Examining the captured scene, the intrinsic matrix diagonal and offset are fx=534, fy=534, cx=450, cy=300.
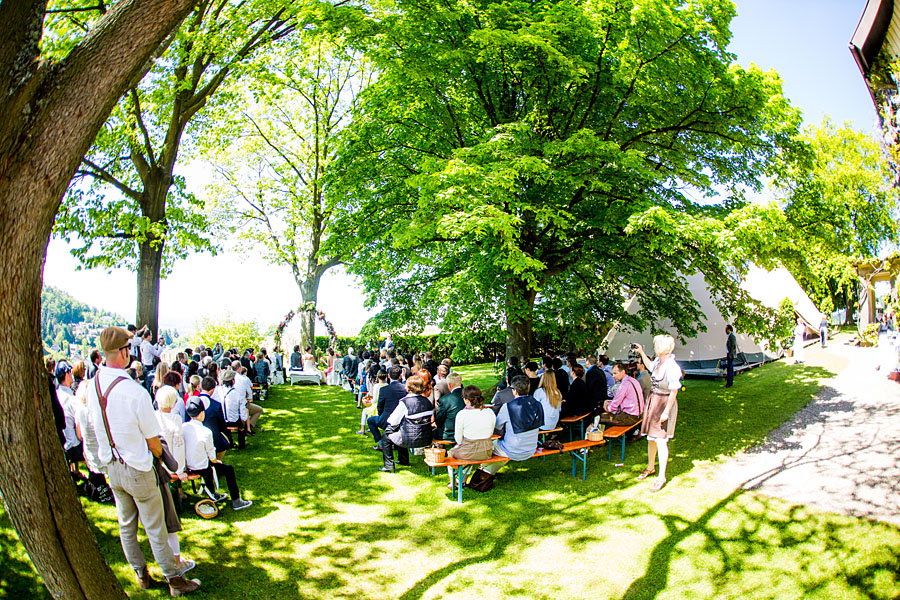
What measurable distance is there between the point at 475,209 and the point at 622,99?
4248 millimetres

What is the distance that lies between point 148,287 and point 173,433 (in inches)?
431

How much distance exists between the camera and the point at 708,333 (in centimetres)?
1692

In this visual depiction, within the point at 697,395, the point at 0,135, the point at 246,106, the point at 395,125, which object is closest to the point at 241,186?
the point at 246,106

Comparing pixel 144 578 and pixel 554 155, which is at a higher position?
pixel 554 155

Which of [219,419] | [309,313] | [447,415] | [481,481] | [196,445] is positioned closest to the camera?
[196,445]

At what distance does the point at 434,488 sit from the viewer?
26.0 feet

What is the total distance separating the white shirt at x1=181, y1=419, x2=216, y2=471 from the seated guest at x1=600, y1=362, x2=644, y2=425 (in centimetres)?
606

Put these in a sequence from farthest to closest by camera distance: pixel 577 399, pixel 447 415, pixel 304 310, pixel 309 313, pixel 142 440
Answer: pixel 309 313, pixel 304 310, pixel 577 399, pixel 447 415, pixel 142 440

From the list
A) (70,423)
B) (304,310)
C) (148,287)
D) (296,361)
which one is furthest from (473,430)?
(304,310)

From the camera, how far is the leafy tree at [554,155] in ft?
31.6

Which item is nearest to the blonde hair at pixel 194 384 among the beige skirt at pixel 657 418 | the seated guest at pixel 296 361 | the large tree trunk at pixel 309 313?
the beige skirt at pixel 657 418

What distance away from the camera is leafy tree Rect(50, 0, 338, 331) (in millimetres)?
15102

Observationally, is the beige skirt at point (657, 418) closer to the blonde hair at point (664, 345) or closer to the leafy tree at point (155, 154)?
the blonde hair at point (664, 345)

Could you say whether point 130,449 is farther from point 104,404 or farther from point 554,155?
point 554,155
